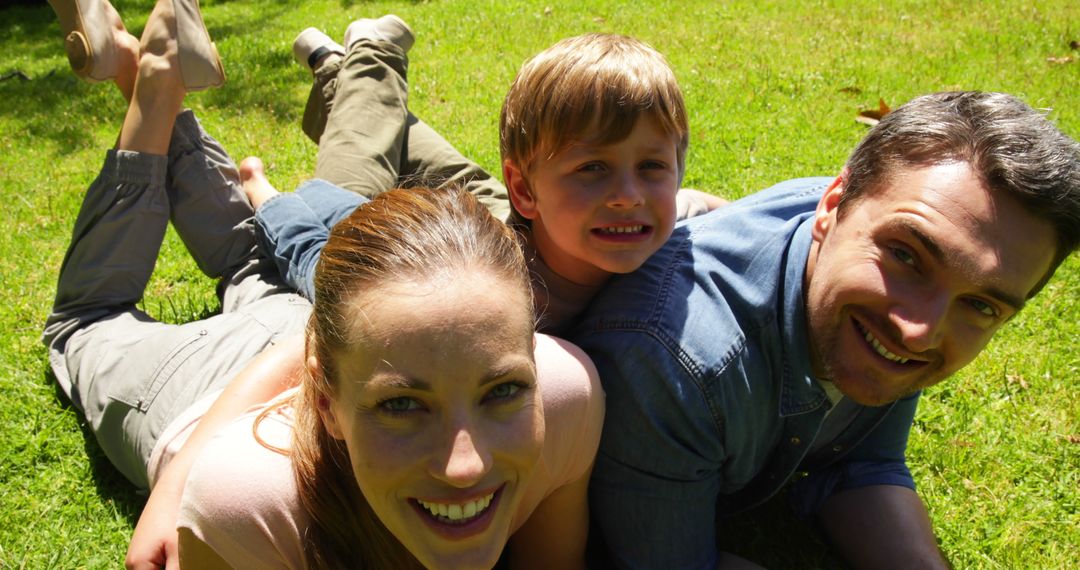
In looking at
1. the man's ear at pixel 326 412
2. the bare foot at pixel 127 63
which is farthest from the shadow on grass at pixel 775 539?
the bare foot at pixel 127 63

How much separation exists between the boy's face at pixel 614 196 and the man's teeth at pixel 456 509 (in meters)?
0.94

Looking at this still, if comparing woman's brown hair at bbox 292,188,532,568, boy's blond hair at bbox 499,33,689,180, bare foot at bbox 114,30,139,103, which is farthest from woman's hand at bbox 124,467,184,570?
bare foot at bbox 114,30,139,103

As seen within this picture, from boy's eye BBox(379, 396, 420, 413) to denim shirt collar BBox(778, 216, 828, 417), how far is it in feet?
3.59

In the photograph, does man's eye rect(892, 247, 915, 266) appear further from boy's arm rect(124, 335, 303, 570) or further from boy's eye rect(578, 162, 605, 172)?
boy's arm rect(124, 335, 303, 570)

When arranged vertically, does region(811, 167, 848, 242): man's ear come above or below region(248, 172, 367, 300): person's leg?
above

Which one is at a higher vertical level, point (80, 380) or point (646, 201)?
point (646, 201)

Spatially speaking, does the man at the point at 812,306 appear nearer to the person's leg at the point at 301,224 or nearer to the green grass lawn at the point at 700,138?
the green grass lawn at the point at 700,138

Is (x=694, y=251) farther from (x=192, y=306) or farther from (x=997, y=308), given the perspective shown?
(x=192, y=306)

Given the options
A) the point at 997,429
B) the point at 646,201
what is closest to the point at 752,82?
the point at 997,429

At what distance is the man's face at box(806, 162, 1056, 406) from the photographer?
7.18 feet

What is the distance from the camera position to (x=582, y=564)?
2.72 m

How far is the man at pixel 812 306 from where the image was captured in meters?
2.20

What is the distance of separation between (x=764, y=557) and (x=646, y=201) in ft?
4.38

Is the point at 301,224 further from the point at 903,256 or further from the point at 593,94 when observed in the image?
the point at 903,256
